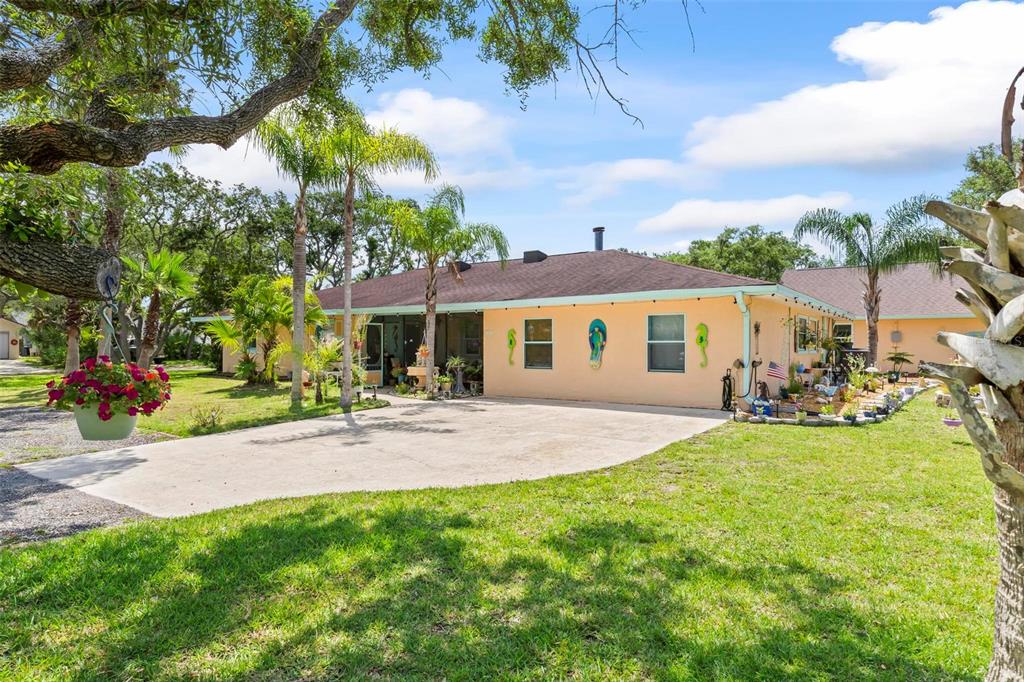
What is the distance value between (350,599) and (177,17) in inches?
161

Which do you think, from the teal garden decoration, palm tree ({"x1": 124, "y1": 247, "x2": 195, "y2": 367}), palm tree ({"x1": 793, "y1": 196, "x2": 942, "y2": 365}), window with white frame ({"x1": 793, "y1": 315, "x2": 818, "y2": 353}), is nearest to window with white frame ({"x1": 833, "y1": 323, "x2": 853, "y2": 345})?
palm tree ({"x1": 793, "y1": 196, "x2": 942, "y2": 365})

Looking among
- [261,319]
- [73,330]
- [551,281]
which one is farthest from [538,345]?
[73,330]

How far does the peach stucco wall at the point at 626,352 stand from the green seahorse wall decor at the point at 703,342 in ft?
0.31

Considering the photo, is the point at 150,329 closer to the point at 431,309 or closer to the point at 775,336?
the point at 431,309

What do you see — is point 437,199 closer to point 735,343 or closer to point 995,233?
point 735,343

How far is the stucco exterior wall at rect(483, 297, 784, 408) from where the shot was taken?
1202 cm

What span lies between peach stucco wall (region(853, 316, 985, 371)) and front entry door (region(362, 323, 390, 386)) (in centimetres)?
1940

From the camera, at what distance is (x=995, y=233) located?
1.42 metres

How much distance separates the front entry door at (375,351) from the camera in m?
18.2

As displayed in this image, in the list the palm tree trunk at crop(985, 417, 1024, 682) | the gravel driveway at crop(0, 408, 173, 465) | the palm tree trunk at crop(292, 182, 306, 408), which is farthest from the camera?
the palm tree trunk at crop(292, 182, 306, 408)

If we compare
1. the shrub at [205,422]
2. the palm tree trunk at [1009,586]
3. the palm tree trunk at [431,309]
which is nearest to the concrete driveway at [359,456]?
the shrub at [205,422]

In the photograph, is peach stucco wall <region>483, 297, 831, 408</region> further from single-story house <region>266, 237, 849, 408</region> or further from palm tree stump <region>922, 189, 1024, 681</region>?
palm tree stump <region>922, 189, 1024, 681</region>

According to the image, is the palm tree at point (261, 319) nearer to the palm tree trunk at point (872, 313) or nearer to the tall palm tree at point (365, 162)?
the tall palm tree at point (365, 162)

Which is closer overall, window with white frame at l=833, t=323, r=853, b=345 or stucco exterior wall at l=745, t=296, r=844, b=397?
stucco exterior wall at l=745, t=296, r=844, b=397
